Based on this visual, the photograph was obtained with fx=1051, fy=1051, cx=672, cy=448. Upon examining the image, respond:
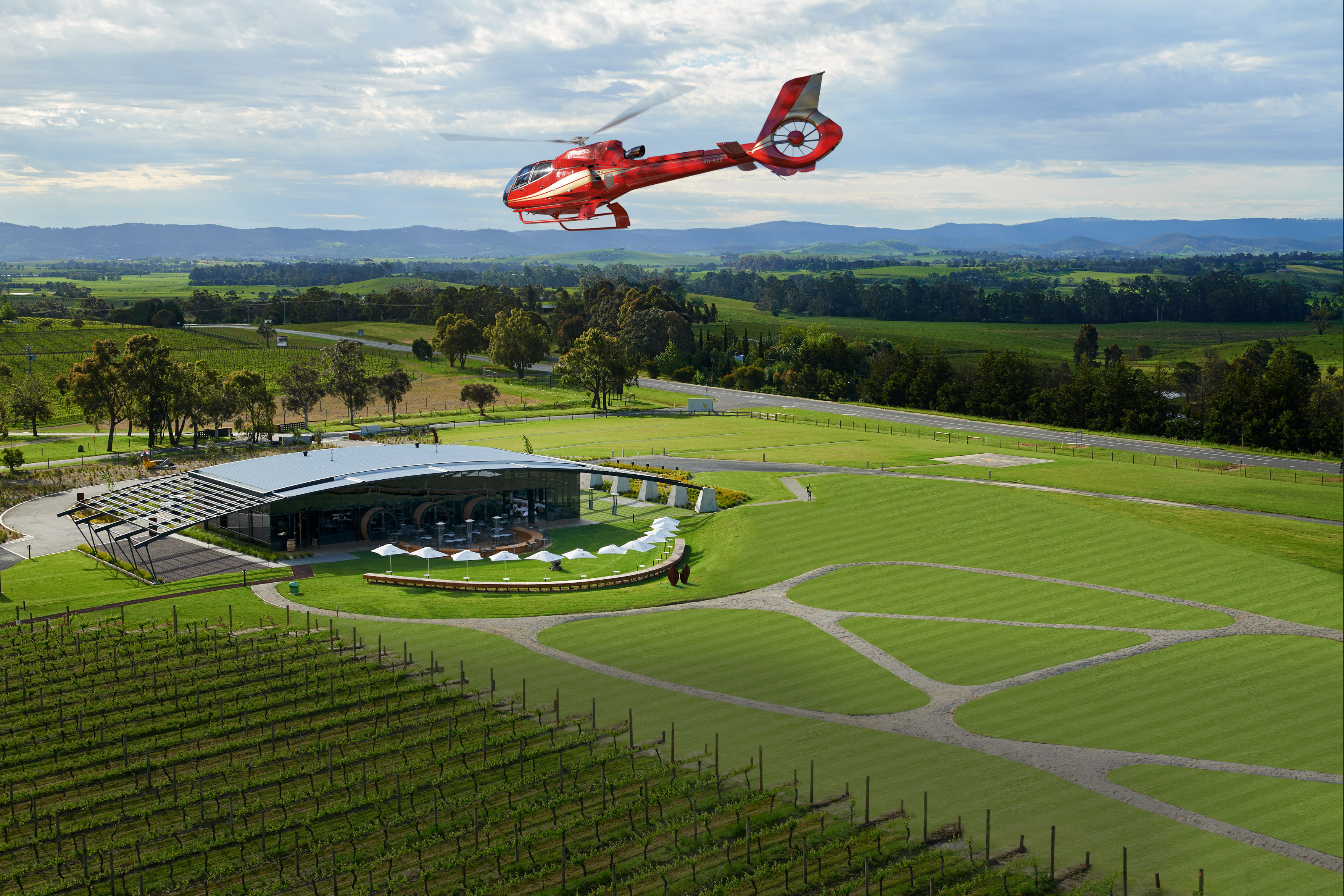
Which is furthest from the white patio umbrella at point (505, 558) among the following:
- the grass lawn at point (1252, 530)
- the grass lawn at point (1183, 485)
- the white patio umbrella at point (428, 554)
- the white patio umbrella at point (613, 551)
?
the grass lawn at point (1183, 485)

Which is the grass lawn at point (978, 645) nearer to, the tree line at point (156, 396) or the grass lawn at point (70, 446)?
the tree line at point (156, 396)

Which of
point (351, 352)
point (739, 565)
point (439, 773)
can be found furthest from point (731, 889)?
point (351, 352)

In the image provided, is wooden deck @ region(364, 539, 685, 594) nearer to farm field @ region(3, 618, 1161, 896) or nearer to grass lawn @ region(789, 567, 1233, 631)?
grass lawn @ region(789, 567, 1233, 631)

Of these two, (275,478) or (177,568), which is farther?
(275,478)

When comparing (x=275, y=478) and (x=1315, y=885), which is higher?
(x=275, y=478)

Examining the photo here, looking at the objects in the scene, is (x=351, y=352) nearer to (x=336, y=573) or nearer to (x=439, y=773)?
(x=336, y=573)

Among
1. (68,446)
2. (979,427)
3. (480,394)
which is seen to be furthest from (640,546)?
(68,446)

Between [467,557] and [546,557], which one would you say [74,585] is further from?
[546,557]
